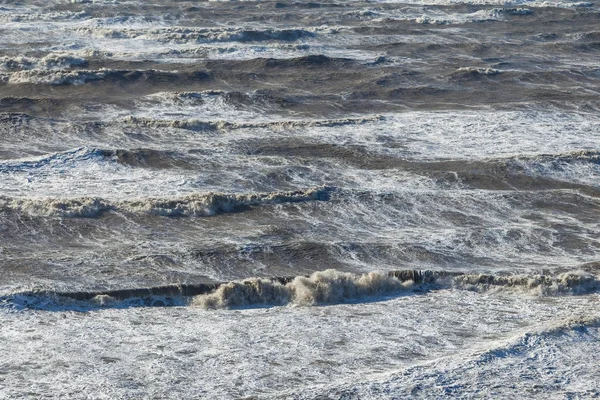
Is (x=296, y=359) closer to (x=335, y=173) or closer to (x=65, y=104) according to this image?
(x=335, y=173)

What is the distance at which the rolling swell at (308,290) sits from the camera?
16.4 m

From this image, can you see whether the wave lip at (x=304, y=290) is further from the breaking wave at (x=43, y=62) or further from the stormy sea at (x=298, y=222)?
the breaking wave at (x=43, y=62)

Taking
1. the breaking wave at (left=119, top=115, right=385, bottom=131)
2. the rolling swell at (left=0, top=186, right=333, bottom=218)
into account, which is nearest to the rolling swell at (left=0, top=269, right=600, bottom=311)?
the rolling swell at (left=0, top=186, right=333, bottom=218)

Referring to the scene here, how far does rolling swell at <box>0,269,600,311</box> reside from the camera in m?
16.4

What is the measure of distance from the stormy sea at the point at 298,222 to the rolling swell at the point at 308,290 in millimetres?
39

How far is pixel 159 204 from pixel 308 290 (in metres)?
5.03

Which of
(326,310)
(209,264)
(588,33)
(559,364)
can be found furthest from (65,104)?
(588,33)

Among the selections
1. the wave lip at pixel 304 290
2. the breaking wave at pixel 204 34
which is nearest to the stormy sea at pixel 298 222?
the wave lip at pixel 304 290

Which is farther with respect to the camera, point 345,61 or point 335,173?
point 345,61

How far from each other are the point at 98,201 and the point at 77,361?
665cm

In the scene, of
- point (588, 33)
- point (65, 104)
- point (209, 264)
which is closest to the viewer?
point (209, 264)

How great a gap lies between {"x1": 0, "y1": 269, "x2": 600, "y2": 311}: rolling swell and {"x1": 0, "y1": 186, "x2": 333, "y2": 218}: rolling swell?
3733mm

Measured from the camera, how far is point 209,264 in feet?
59.1

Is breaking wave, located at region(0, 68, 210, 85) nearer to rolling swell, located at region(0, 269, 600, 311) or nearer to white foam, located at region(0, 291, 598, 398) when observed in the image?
rolling swell, located at region(0, 269, 600, 311)
